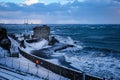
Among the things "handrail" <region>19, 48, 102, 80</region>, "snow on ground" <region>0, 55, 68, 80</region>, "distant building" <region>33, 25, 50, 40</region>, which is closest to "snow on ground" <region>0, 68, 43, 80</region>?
"snow on ground" <region>0, 55, 68, 80</region>

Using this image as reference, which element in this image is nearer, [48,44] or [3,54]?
[3,54]

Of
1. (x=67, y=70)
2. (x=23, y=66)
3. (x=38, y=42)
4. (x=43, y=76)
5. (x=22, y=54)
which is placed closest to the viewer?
(x=43, y=76)

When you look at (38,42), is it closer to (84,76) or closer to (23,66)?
(23,66)

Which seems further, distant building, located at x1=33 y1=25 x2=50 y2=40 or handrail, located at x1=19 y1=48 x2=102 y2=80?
distant building, located at x1=33 y1=25 x2=50 y2=40

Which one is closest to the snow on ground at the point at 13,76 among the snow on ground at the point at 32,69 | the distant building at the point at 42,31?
the snow on ground at the point at 32,69

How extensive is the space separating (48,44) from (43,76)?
118ft

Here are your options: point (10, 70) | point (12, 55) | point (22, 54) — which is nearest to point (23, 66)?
point (10, 70)

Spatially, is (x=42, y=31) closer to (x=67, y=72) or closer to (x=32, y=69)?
(x=32, y=69)

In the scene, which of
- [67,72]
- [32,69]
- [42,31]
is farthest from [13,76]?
[42,31]

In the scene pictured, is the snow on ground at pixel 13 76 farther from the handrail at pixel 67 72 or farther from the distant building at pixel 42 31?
the distant building at pixel 42 31

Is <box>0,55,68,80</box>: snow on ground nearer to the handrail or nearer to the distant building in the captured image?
the handrail

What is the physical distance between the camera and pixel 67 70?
2659cm

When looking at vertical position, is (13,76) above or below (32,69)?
above

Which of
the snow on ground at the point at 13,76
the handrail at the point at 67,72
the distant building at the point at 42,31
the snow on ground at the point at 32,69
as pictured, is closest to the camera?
the snow on ground at the point at 13,76
